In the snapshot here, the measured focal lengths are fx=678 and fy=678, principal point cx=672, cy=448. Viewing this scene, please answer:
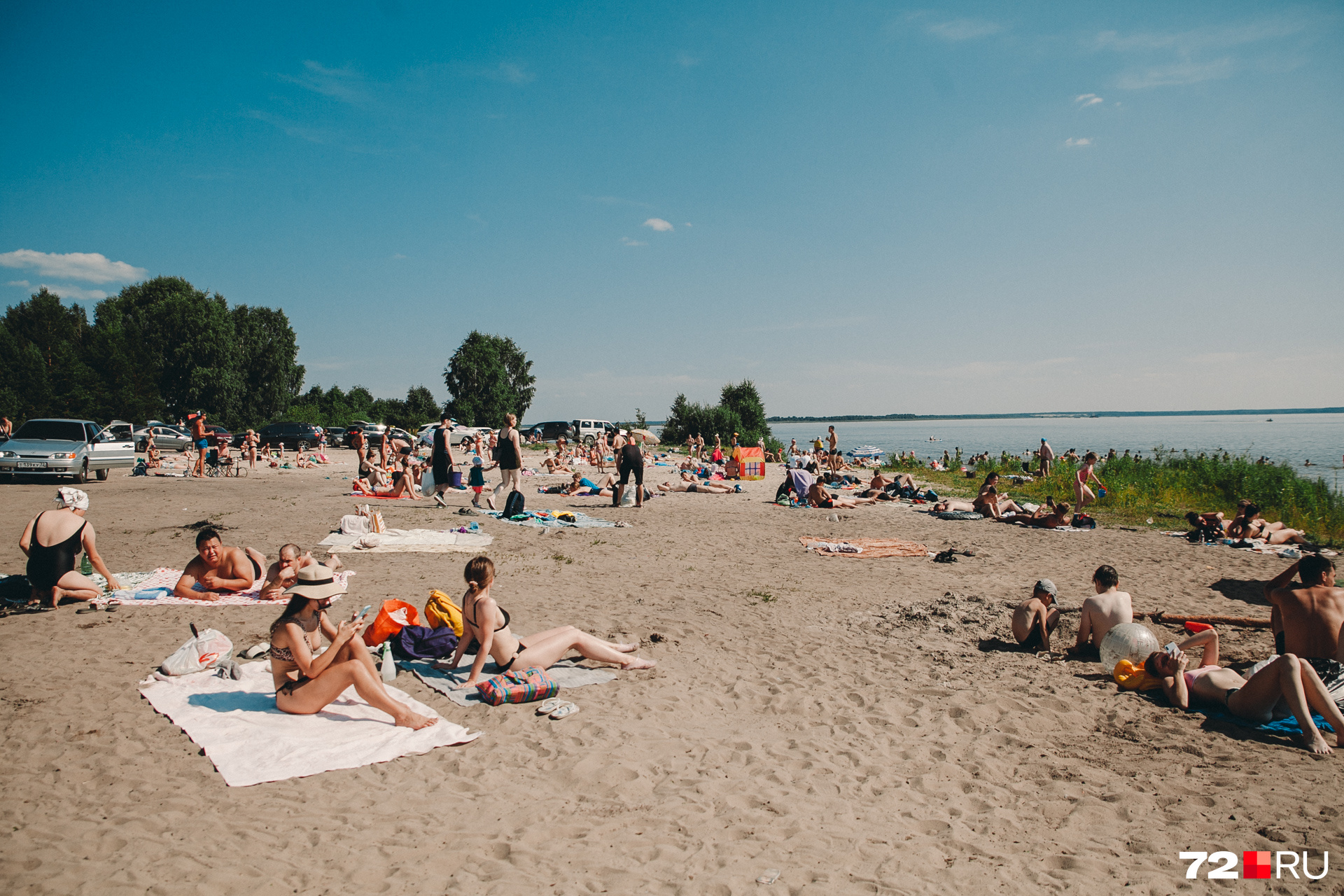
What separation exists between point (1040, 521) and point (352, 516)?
13681mm

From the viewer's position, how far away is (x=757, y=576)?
992 centimetres

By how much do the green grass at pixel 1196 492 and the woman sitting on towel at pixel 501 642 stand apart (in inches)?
583

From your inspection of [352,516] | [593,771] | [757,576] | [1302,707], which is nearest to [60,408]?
[352,516]

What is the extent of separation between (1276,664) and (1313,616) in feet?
3.00

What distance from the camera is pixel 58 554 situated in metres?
6.99

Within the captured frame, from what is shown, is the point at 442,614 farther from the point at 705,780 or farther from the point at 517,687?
the point at 705,780

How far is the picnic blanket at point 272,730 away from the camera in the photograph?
411 cm

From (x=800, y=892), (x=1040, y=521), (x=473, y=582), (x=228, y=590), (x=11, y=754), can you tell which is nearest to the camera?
(x=800, y=892)

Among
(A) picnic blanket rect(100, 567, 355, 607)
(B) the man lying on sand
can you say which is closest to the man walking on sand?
Answer: (A) picnic blanket rect(100, 567, 355, 607)

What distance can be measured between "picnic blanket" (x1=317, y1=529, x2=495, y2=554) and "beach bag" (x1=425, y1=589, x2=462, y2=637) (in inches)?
174

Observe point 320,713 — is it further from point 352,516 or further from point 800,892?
point 352,516

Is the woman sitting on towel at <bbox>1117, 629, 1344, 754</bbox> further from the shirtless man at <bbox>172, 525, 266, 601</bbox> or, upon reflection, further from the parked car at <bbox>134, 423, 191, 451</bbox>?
the parked car at <bbox>134, 423, 191, 451</bbox>

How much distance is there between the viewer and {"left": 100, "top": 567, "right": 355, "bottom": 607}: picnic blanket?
7.36 meters

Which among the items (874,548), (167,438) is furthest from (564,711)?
(167,438)
